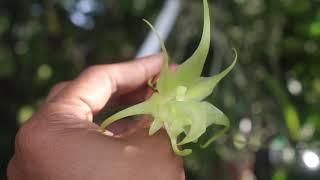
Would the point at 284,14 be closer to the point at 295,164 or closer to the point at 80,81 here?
the point at 295,164

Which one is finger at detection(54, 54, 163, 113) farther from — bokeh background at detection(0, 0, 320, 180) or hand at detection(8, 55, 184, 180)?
bokeh background at detection(0, 0, 320, 180)

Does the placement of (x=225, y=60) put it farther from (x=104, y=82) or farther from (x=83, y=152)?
(x=83, y=152)

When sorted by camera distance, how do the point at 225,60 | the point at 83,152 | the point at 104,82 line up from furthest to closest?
the point at 225,60
the point at 104,82
the point at 83,152

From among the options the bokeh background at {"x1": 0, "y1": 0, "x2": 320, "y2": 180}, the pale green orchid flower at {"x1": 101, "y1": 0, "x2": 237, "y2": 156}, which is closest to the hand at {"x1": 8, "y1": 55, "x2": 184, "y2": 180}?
the pale green orchid flower at {"x1": 101, "y1": 0, "x2": 237, "y2": 156}

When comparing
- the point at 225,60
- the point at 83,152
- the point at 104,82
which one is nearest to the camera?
the point at 83,152

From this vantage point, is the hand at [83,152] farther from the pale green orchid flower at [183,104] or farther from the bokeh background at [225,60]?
the bokeh background at [225,60]

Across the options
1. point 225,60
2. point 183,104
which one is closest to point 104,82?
point 183,104

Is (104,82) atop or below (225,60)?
atop
